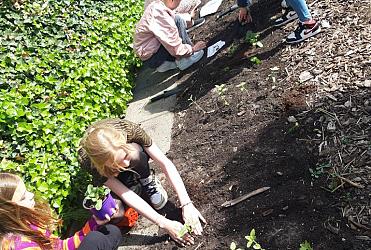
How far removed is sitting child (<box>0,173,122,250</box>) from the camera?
2.34 meters

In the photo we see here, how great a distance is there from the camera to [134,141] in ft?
9.73

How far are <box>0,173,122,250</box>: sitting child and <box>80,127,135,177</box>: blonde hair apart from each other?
0.42 metres

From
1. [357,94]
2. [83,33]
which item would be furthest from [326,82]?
[83,33]

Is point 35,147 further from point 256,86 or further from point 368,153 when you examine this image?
point 368,153

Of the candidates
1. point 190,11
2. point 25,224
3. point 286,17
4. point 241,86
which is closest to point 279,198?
point 241,86

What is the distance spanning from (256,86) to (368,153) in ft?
4.08

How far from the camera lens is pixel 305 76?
3422 millimetres

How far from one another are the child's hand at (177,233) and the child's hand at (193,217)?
6 centimetres

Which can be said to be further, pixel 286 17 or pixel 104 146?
pixel 286 17

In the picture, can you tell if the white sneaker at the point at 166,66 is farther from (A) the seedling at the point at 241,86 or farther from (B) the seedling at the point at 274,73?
(B) the seedling at the point at 274,73

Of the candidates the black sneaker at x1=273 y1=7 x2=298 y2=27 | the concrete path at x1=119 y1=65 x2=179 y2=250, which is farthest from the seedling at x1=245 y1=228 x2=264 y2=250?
the black sneaker at x1=273 y1=7 x2=298 y2=27

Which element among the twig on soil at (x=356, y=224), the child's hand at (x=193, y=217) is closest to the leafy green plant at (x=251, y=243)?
the child's hand at (x=193, y=217)

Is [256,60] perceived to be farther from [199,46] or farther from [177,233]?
[177,233]

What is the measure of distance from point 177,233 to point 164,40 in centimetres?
237
